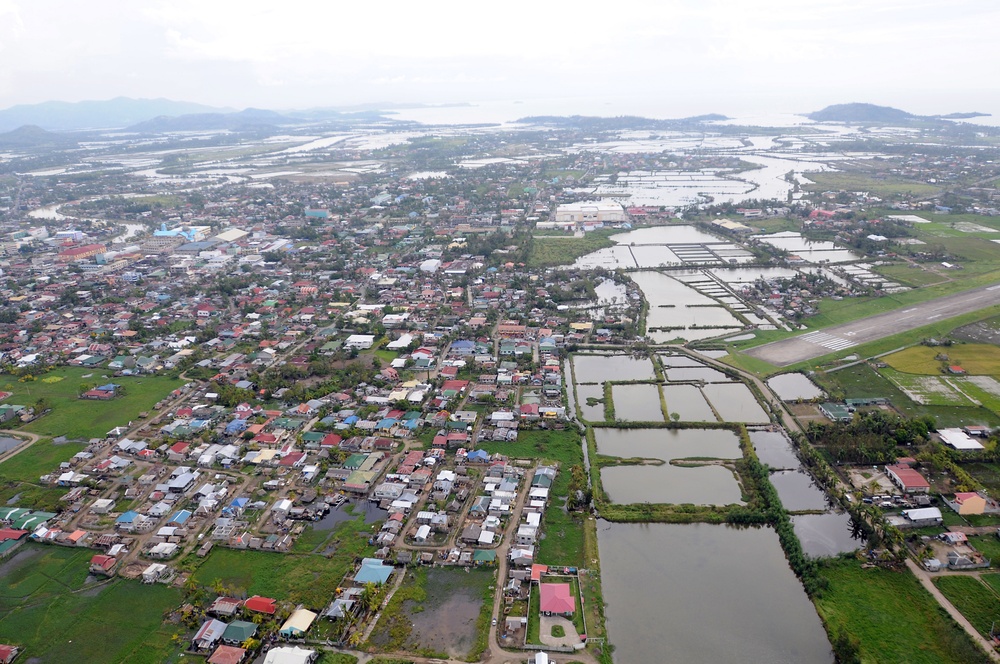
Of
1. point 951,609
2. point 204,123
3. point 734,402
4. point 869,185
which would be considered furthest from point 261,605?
point 204,123

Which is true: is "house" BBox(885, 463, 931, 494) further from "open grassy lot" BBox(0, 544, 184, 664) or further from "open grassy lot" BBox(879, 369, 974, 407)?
"open grassy lot" BBox(0, 544, 184, 664)

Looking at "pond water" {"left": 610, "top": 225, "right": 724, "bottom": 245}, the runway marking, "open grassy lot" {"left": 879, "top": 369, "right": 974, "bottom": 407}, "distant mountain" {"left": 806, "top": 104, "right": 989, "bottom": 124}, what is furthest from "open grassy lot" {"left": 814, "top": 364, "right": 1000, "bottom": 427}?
"distant mountain" {"left": 806, "top": 104, "right": 989, "bottom": 124}

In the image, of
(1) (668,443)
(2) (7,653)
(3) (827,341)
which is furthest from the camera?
(3) (827,341)

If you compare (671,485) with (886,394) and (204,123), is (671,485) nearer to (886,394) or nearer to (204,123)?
(886,394)

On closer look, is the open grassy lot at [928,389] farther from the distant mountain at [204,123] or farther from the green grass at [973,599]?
the distant mountain at [204,123]

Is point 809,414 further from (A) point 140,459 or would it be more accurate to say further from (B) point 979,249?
(B) point 979,249

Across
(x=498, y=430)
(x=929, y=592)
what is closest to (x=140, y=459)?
(x=498, y=430)

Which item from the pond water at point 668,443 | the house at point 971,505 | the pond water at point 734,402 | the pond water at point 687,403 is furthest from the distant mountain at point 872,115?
the house at point 971,505
